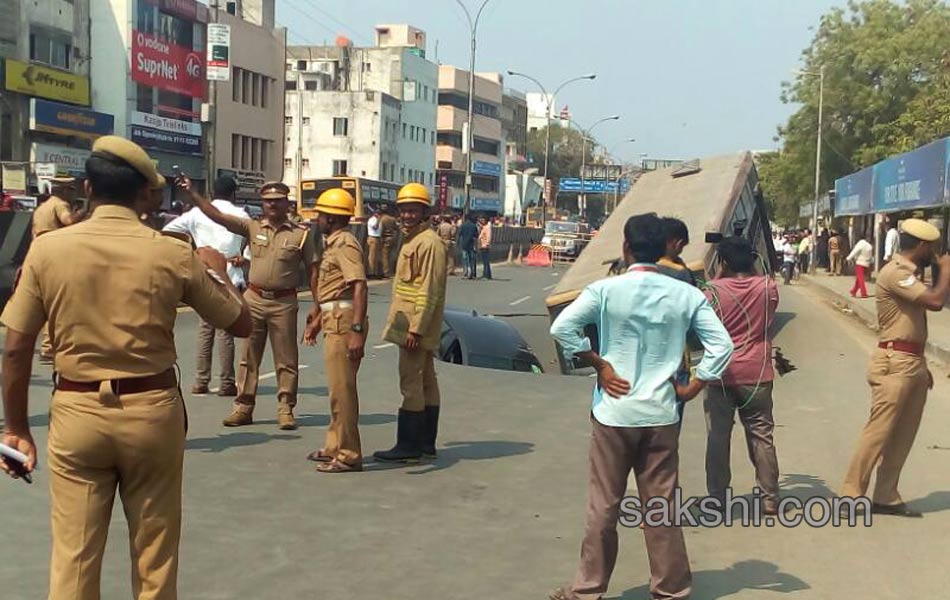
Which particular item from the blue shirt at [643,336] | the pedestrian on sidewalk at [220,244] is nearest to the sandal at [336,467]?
the pedestrian on sidewalk at [220,244]

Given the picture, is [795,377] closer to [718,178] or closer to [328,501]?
[718,178]

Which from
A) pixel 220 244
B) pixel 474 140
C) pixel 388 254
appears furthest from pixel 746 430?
pixel 474 140

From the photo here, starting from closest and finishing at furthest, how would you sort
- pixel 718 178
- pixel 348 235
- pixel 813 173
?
pixel 348 235 → pixel 718 178 → pixel 813 173

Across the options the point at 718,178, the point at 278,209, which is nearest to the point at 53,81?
the point at 718,178

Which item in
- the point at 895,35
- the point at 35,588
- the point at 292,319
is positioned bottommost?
the point at 35,588

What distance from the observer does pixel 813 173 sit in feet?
204

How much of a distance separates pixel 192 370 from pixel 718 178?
1129cm

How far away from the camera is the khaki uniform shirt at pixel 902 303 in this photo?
6633 mm

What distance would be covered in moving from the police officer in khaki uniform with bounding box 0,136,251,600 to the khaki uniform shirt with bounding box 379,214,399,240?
24.5m

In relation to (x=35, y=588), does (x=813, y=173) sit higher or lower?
higher

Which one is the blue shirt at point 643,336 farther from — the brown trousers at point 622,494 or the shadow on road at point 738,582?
the shadow on road at point 738,582

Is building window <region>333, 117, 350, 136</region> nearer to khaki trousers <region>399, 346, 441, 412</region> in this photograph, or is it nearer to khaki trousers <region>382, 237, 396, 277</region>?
khaki trousers <region>382, 237, 396, 277</region>

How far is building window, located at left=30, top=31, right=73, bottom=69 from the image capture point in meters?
40.2

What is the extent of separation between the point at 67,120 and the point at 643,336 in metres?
39.7
